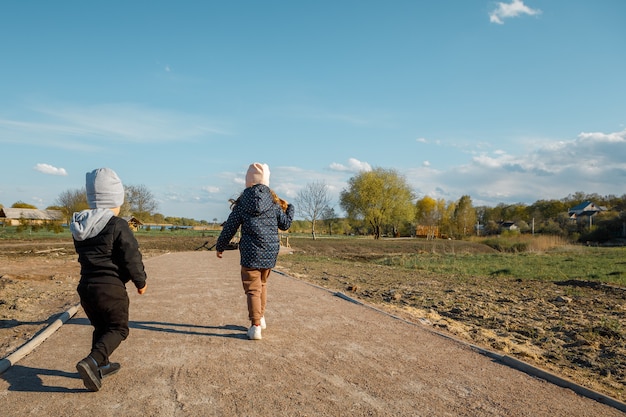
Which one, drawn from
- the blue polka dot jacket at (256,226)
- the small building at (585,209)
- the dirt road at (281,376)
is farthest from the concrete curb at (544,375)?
the small building at (585,209)

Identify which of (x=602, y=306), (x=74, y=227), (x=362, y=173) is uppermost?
(x=362, y=173)

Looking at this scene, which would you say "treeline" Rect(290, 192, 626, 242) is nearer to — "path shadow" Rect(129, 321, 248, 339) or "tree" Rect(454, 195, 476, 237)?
"tree" Rect(454, 195, 476, 237)

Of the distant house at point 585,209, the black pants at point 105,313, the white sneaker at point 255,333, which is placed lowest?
the white sneaker at point 255,333

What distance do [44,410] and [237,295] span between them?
18.5ft

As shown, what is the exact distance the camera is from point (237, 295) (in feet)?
29.6

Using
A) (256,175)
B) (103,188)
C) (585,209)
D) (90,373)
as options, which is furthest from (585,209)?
(90,373)

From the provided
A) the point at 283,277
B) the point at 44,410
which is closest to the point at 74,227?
the point at 44,410

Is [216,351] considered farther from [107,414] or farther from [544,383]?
[544,383]

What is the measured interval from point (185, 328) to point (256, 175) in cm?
229

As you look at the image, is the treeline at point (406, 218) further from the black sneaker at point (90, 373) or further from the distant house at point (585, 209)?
the black sneaker at point (90, 373)

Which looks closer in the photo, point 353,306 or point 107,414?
point 107,414

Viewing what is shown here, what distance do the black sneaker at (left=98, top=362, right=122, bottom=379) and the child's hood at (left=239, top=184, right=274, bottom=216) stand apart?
2.21m

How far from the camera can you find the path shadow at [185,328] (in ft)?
19.1

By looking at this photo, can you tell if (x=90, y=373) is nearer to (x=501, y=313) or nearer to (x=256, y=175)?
(x=256, y=175)
